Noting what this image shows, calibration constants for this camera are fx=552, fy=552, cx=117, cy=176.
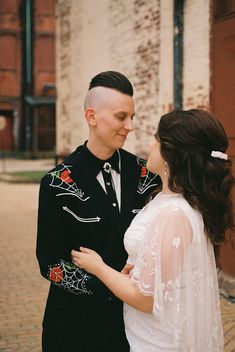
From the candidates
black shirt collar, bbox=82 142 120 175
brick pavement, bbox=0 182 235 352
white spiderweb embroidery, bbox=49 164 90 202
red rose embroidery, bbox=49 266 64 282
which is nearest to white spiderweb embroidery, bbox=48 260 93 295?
red rose embroidery, bbox=49 266 64 282

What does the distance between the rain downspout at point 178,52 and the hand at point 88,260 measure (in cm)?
556

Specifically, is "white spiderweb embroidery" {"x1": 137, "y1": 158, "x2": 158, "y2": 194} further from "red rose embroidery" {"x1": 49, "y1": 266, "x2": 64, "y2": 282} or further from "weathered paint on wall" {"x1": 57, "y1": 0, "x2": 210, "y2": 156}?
"weathered paint on wall" {"x1": 57, "y1": 0, "x2": 210, "y2": 156}

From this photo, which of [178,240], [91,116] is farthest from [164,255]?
[91,116]

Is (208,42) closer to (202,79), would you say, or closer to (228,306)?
(202,79)

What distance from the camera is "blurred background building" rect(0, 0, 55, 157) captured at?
3206 centimetres

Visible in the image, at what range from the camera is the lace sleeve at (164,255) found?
6.16ft

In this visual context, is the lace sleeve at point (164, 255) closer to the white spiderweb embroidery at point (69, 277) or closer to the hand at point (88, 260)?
the hand at point (88, 260)

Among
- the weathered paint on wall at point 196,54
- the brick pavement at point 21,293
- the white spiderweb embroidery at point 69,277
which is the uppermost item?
the weathered paint on wall at point 196,54

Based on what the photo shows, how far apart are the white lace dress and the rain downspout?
18.4 ft

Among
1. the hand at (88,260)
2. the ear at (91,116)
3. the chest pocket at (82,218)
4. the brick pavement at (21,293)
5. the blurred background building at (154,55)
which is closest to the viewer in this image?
the hand at (88,260)

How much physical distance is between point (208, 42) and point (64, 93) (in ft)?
23.8

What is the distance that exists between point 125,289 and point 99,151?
0.65 metres

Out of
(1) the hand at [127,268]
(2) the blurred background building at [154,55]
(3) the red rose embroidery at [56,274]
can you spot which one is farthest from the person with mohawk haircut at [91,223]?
(2) the blurred background building at [154,55]

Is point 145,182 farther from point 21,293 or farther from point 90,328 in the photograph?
point 21,293
